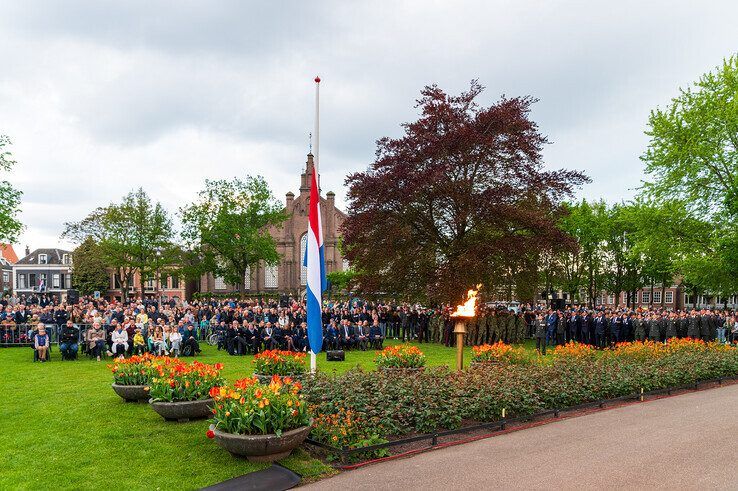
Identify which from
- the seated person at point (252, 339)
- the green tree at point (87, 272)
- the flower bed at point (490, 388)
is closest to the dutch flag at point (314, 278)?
the flower bed at point (490, 388)

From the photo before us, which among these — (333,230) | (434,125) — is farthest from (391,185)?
(333,230)

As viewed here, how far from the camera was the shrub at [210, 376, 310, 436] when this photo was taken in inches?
308

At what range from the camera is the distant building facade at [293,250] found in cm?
7494

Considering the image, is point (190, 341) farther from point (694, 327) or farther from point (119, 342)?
point (694, 327)

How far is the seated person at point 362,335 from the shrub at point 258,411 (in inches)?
613

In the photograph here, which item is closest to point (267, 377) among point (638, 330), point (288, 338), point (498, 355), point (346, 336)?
point (498, 355)

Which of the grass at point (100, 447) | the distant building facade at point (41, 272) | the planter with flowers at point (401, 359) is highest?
the distant building facade at point (41, 272)

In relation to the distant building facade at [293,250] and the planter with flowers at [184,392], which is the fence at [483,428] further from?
the distant building facade at [293,250]

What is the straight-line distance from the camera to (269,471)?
24.9 feet

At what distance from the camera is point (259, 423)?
780cm

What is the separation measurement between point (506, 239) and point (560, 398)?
45.4 feet

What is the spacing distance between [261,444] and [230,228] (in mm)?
48895

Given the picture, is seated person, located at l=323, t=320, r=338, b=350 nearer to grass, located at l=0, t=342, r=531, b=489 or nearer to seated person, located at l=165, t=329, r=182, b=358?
seated person, located at l=165, t=329, r=182, b=358

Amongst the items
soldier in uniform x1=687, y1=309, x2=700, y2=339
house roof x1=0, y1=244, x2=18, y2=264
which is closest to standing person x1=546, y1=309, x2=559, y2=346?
soldier in uniform x1=687, y1=309, x2=700, y2=339
